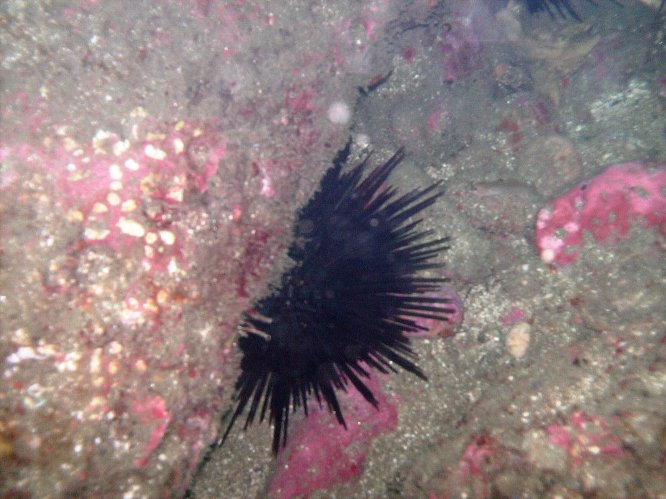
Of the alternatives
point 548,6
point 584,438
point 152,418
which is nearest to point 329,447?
point 152,418

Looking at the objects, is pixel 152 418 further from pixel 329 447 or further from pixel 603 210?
pixel 603 210

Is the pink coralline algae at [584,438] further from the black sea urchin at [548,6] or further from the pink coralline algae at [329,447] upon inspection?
the black sea urchin at [548,6]

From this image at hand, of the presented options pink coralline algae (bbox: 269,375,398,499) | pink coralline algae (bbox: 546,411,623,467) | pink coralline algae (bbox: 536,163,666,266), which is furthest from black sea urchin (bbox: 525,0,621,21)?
pink coralline algae (bbox: 269,375,398,499)

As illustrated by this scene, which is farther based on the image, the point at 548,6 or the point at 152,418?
the point at 548,6

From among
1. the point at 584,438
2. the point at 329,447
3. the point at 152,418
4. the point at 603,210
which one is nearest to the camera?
the point at 152,418

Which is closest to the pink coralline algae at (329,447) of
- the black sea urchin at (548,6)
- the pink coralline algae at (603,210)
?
the pink coralline algae at (603,210)

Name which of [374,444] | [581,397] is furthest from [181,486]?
[581,397]

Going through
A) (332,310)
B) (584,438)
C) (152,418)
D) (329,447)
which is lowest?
(584,438)

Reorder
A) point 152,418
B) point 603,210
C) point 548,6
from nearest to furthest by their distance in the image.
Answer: point 152,418, point 603,210, point 548,6

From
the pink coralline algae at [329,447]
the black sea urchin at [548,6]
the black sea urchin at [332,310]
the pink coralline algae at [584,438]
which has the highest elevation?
the black sea urchin at [548,6]
